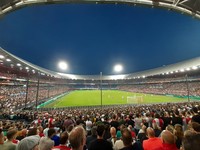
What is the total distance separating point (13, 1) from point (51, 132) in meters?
6.33

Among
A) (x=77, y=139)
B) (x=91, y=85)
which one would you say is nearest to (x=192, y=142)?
(x=77, y=139)

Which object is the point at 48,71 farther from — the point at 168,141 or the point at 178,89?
the point at 168,141

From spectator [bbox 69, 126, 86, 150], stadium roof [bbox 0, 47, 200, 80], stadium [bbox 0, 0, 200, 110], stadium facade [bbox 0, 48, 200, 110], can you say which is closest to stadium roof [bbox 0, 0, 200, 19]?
stadium [bbox 0, 0, 200, 110]

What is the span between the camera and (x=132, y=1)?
855 cm

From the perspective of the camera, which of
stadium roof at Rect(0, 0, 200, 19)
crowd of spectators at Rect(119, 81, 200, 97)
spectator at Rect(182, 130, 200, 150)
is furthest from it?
crowd of spectators at Rect(119, 81, 200, 97)

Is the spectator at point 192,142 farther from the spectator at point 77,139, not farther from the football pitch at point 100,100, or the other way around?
the football pitch at point 100,100

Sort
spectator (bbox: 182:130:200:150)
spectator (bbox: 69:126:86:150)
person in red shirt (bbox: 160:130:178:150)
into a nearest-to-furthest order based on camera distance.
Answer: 1. spectator (bbox: 182:130:200:150)
2. spectator (bbox: 69:126:86:150)
3. person in red shirt (bbox: 160:130:178:150)

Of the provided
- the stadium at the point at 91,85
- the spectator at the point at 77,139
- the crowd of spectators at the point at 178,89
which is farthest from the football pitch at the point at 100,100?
the spectator at the point at 77,139

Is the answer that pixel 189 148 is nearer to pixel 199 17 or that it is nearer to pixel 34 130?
pixel 34 130

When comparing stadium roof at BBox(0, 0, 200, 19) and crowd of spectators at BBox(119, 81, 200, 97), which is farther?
crowd of spectators at BBox(119, 81, 200, 97)

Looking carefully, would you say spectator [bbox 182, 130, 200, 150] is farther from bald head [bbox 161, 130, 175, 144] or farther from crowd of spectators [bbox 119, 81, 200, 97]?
crowd of spectators [bbox 119, 81, 200, 97]

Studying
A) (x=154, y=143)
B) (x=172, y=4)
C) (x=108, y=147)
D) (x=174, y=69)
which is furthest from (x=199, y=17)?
(x=174, y=69)

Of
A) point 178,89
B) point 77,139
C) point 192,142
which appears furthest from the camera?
point 178,89

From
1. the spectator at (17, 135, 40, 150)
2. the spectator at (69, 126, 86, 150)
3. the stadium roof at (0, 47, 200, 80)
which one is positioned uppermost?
the stadium roof at (0, 47, 200, 80)
